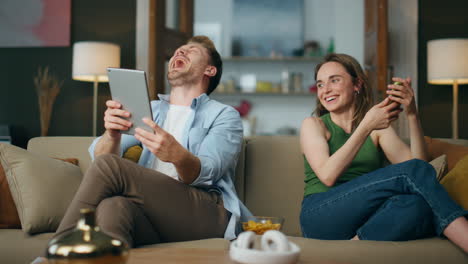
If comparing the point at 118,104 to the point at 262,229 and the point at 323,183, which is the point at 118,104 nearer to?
the point at 262,229

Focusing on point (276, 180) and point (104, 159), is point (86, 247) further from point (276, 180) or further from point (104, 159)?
point (276, 180)

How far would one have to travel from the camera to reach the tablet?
4.99 feet

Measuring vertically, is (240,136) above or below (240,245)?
above

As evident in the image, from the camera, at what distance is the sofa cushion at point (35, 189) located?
1850 millimetres

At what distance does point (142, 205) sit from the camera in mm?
1576

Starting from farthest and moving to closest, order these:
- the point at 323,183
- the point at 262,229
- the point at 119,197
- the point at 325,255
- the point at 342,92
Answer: the point at 342,92 < the point at 323,183 < the point at 325,255 < the point at 119,197 < the point at 262,229

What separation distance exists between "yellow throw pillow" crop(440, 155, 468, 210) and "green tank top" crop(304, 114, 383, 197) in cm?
30

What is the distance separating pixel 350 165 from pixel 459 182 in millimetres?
429

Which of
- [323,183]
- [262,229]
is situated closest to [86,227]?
[262,229]

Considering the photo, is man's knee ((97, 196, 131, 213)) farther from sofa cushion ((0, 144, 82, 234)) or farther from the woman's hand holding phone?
the woman's hand holding phone

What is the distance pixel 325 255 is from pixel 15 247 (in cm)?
117

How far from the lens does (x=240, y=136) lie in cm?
204

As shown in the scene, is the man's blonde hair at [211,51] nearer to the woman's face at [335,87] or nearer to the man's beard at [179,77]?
the man's beard at [179,77]

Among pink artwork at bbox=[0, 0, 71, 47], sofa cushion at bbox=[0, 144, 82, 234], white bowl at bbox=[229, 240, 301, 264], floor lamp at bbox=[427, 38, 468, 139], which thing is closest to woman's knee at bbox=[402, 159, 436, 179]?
white bowl at bbox=[229, 240, 301, 264]
